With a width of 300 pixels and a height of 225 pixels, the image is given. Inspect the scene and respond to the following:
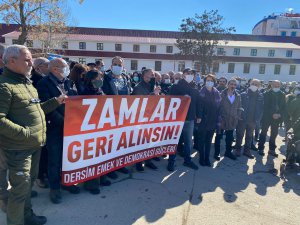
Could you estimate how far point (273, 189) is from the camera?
4629 millimetres

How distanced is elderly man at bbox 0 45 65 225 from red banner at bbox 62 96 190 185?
62cm

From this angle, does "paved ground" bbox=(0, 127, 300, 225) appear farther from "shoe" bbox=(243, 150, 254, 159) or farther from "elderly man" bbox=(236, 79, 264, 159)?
"elderly man" bbox=(236, 79, 264, 159)

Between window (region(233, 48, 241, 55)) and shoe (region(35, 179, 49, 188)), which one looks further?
window (region(233, 48, 241, 55))

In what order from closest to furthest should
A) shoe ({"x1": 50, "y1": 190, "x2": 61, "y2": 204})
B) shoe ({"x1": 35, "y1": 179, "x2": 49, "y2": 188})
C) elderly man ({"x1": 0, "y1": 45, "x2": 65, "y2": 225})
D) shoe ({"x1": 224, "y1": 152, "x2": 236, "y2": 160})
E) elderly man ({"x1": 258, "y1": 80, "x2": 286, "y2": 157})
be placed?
elderly man ({"x1": 0, "y1": 45, "x2": 65, "y2": 225}) < shoe ({"x1": 50, "y1": 190, "x2": 61, "y2": 204}) < shoe ({"x1": 35, "y1": 179, "x2": 49, "y2": 188}) < shoe ({"x1": 224, "y1": 152, "x2": 236, "y2": 160}) < elderly man ({"x1": 258, "y1": 80, "x2": 286, "y2": 157})

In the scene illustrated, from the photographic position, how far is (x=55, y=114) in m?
3.45

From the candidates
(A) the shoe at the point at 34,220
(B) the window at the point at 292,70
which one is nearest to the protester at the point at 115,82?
(A) the shoe at the point at 34,220

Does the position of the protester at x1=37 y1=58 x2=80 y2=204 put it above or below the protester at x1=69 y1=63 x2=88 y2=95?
below

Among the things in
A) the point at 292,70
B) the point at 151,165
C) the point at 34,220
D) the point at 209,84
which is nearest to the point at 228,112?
the point at 209,84

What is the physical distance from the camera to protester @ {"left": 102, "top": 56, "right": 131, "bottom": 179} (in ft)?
15.3

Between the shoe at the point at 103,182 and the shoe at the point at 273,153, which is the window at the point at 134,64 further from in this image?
the shoe at the point at 103,182

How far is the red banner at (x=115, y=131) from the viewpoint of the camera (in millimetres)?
3475

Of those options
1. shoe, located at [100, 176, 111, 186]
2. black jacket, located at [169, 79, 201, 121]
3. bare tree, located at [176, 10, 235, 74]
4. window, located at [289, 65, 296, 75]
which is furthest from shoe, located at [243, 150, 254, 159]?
window, located at [289, 65, 296, 75]

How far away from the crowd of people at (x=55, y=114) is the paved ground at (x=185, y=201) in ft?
0.77

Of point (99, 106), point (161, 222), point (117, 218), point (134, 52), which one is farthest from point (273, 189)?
point (134, 52)
